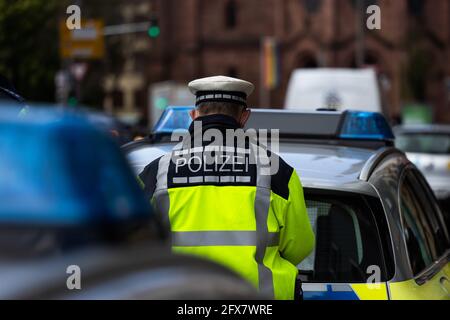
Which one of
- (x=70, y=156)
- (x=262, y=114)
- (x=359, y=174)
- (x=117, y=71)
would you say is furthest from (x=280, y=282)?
(x=117, y=71)

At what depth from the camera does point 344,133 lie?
552 cm

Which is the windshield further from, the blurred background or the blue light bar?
the blurred background

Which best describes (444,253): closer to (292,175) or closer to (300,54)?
(292,175)

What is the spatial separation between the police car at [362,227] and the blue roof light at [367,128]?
48cm

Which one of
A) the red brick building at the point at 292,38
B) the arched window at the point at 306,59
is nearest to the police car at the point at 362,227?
the red brick building at the point at 292,38

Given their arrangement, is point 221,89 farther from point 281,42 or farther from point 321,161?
point 281,42

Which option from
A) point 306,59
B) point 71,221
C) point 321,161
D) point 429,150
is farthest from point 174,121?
point 306,59

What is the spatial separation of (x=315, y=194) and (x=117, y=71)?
6731 centimetres

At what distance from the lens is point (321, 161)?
4.36 meters

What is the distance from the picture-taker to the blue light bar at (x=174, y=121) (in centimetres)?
521

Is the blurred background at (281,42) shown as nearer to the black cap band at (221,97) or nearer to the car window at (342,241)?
the car window at (342,241)

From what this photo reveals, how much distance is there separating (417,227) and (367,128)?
3.24 feet

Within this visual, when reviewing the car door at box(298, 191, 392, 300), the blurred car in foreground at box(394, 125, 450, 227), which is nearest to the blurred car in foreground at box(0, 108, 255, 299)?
the car door at box(298, 191, 392, 300)
